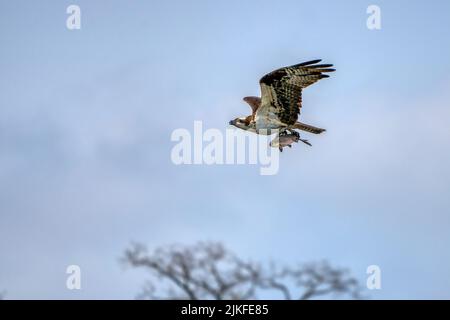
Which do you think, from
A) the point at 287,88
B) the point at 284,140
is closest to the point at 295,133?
the point at 284,140

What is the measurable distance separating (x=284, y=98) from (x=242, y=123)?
1266mm

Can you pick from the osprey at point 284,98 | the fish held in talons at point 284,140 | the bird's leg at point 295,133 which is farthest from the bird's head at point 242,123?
the bird's leg at point 295,133

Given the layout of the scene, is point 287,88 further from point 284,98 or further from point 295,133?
point 295,133

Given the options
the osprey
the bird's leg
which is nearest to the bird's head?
the osprey

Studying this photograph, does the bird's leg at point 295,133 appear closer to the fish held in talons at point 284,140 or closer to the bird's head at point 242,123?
the fish held in talons at point 284,140

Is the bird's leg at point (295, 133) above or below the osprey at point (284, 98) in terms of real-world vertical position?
below

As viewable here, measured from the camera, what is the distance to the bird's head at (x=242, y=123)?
25.3 metres

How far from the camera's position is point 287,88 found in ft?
80.4

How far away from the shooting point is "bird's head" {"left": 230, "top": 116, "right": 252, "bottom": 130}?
25.3m

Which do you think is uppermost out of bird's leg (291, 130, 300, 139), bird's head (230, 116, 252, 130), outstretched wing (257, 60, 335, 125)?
outstretched wing (257, 60, 335, 125)

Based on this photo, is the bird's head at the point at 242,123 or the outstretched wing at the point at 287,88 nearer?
the outstretched wing at the point at 287,88

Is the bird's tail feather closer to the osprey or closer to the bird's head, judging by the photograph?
the osprey
